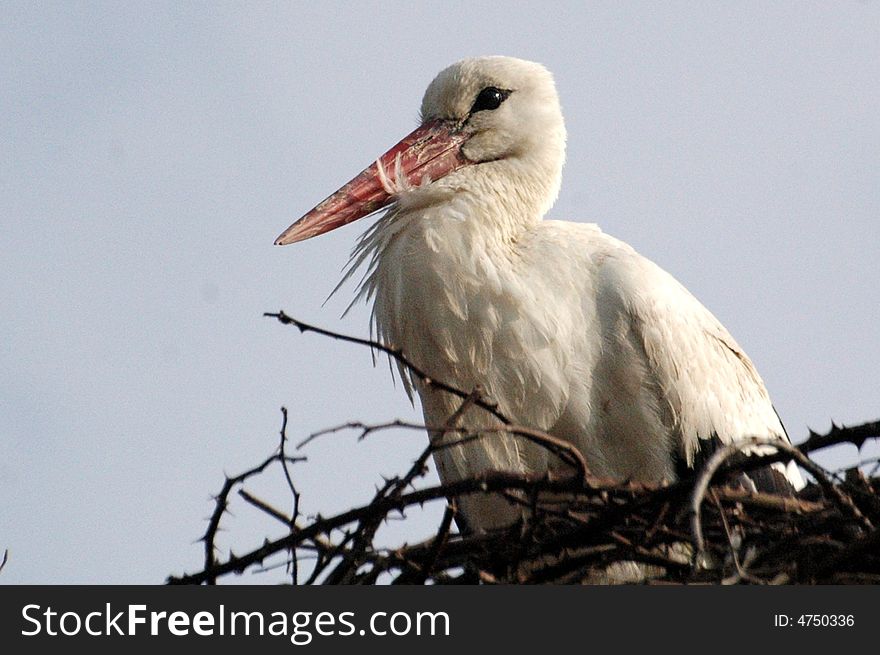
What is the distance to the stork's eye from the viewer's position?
426 centimetres

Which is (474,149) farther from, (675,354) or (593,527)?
(593,527)

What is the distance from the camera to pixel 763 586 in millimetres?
2617

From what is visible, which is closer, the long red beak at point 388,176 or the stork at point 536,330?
the stork at point 536,330

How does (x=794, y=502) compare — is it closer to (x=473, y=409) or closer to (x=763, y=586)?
(x=763, y=586)

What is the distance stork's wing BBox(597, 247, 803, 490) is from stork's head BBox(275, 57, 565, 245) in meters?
0.49

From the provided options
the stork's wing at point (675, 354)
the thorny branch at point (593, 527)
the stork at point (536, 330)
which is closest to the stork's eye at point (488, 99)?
the stork at point (536, 330)

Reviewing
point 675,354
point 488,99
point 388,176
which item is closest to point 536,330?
point 675,354

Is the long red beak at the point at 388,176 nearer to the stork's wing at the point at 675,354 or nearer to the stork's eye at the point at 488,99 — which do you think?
the stork's eye at the point at 488,99

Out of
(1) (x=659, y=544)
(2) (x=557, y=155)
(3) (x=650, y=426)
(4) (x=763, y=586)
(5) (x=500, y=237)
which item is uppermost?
(2) (x=557, y=155)

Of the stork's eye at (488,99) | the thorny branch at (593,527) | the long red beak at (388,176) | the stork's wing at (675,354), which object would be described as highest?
the stork's eye at (488,99)

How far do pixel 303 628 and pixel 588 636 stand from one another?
0.56 m

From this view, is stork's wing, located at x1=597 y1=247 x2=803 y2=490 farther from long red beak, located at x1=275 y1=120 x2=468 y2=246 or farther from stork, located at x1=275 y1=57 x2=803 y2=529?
long red beak, located at x1=275 y1=120 x2=468 y2=246

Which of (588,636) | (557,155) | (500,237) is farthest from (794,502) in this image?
(557,155)

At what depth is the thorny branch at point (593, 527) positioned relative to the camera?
272 centimetres
